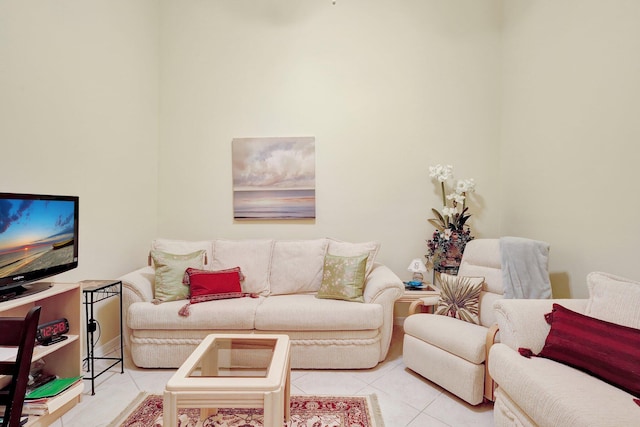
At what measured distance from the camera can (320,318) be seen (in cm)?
256

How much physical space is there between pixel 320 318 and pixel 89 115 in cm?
248

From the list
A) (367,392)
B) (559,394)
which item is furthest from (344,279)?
(559,394)

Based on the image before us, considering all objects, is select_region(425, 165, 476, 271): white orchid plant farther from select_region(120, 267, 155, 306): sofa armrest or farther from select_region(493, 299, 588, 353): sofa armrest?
→ select_region(120, 267, 155, 306): sofa armrest

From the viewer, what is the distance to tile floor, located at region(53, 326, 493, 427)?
6.45 feet

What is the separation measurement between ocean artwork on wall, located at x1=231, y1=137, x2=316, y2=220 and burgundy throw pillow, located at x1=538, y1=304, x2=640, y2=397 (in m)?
2.35

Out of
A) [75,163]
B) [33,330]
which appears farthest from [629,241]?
[75,163]

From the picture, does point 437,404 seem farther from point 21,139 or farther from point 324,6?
point 324,6

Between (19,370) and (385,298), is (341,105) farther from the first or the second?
(19,370)

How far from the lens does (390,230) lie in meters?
3.56

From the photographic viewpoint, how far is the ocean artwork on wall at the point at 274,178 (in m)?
3.54

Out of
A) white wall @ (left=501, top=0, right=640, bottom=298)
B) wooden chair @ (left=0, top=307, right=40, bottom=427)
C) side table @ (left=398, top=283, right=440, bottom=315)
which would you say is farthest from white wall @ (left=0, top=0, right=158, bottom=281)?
white wall @ (left=501, top=0, right=640, bottom=298)

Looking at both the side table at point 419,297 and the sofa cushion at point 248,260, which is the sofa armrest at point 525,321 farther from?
the sofa cushion at point 248,260

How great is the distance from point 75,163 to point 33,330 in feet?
6.16

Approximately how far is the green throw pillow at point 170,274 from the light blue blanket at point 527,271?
102 inches
